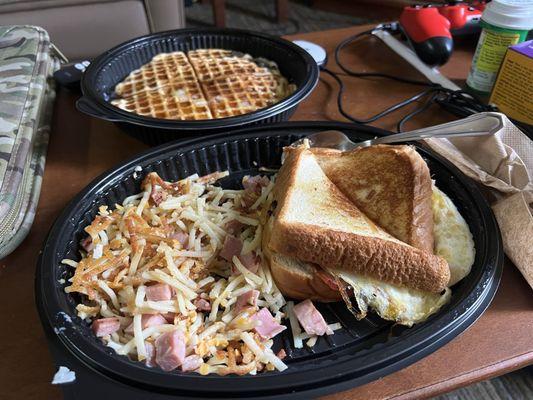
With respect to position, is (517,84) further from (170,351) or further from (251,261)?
(170,351)

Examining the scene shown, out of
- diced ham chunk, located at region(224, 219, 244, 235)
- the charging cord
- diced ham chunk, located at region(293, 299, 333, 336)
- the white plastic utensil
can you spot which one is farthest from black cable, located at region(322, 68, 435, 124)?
diced ham chunk, located at region(293, 299, 333, 336)

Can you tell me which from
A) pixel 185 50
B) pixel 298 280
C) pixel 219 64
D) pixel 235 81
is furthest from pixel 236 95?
pixel 298 280

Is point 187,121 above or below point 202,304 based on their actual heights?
above

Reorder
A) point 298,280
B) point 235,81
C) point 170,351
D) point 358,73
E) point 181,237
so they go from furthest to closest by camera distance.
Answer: point 358,73 → point 235,81 → point 181,237 → point 298,280 → point 170,351

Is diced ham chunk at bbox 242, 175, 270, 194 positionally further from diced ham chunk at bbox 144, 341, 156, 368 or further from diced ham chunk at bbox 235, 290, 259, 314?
diced ham chunk at bbox 144, 341, 156, 368

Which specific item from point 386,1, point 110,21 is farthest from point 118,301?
point 386,1

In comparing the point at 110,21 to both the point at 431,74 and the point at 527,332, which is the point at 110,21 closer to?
the point at 431,74

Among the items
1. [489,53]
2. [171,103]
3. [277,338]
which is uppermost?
[489,53]
